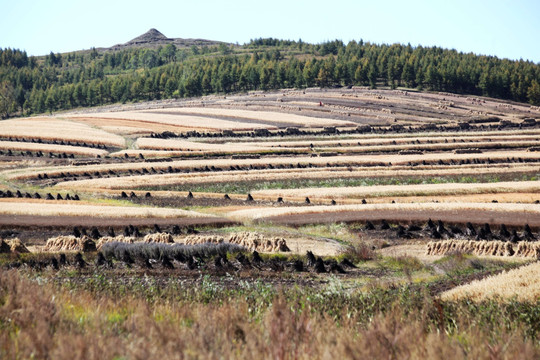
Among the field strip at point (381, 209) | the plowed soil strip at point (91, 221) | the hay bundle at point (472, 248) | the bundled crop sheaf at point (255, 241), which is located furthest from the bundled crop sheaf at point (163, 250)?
the field strip at point (381, 209)

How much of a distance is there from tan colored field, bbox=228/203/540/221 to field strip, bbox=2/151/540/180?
33.3 meters

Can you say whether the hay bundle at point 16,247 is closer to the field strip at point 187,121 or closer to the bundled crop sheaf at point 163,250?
the bundled crop sheaf at point 163,250

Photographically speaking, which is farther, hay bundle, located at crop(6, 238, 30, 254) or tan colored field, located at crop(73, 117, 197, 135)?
tan colored field, located at crop(73, 117, 197, 135)

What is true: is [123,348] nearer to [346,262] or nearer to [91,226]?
[346,262]

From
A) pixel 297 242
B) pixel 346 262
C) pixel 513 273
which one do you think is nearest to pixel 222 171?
pixel 297 242

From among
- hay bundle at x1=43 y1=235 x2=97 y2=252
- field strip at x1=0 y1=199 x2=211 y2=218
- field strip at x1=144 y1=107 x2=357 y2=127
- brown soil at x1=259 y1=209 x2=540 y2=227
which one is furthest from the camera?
field strip at x1=144 y1=107 x2=357 y2=127


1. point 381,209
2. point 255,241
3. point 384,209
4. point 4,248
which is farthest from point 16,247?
point 384,209

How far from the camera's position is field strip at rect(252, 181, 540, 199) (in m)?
59.9

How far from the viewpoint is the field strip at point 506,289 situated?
18.8 m

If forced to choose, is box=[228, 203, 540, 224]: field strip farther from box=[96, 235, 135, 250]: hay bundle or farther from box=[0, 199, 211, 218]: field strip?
box=[96, 235, 135, 250]: hay bundle

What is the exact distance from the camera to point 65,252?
114 ft

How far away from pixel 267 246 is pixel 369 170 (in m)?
45.1

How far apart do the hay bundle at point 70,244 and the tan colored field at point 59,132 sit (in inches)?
3023

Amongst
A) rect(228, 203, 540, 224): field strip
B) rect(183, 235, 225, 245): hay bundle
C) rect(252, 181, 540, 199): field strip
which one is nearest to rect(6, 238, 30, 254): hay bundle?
rect(183, 235, 225, 245): hay bundle
